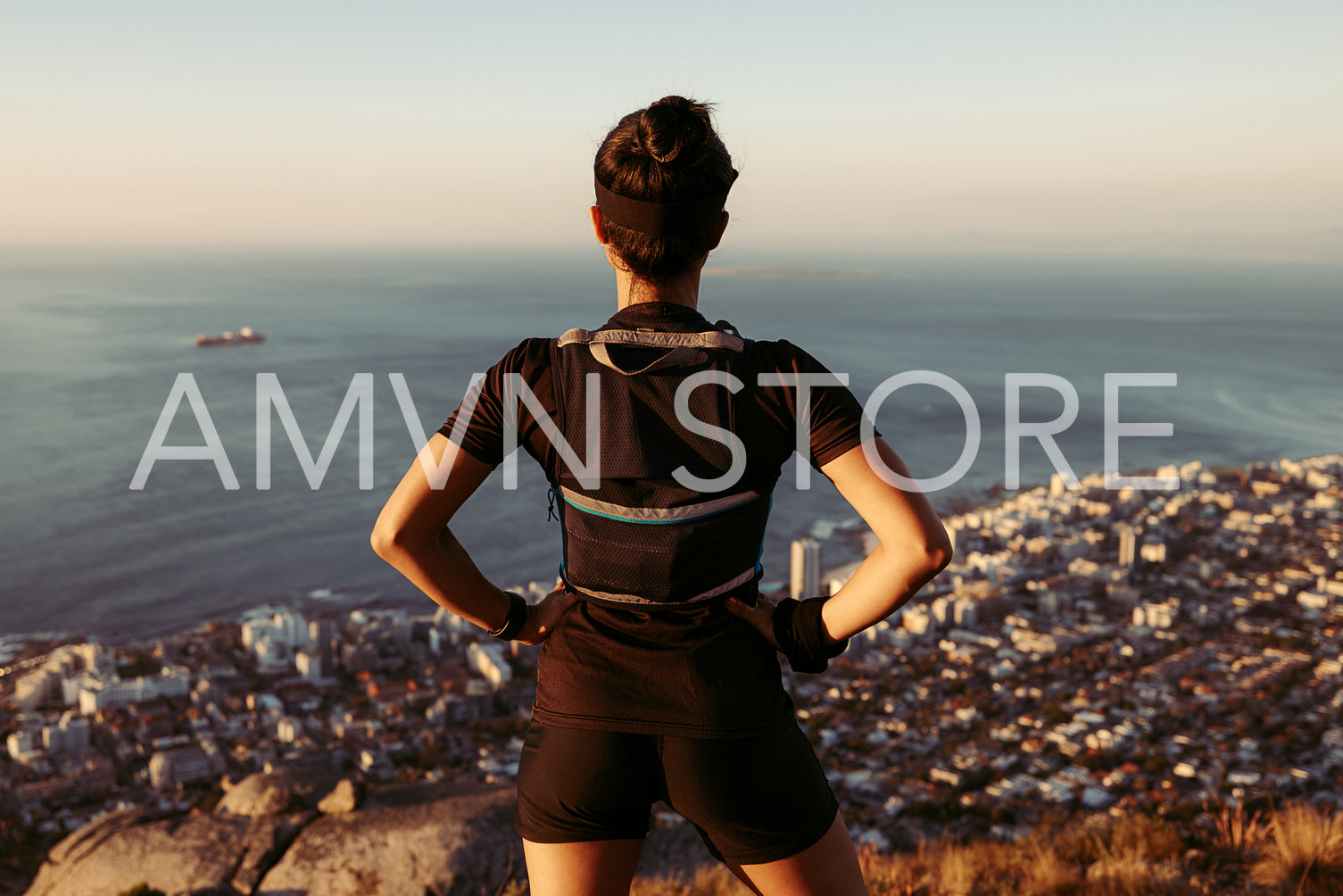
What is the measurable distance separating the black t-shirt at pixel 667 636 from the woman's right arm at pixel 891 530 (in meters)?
0.03

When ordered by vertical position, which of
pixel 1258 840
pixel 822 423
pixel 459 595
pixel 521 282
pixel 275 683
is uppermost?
pixel 521 282

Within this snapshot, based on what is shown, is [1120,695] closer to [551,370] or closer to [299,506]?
[551,370]

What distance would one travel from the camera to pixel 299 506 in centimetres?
1786

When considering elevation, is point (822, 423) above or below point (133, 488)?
above

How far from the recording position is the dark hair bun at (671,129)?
0.89m

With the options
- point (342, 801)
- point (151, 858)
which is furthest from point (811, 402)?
point (151, 858)

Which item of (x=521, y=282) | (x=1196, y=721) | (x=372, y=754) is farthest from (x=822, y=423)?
(x=521, y=282)

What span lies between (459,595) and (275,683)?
10256 mm

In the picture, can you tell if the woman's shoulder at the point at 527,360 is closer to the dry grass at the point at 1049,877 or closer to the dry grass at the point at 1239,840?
the dry grass at the point at 1049,877

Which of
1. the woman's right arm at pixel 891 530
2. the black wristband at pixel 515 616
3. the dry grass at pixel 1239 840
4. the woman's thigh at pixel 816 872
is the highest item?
the woman's right arm at pixel 891 530

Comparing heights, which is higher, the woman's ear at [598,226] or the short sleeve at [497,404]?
the woman's ear at [598,226]

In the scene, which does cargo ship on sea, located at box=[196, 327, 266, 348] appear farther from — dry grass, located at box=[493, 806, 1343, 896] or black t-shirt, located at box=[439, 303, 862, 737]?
black t-shirt, located at box=[439, 303, 862, 737]

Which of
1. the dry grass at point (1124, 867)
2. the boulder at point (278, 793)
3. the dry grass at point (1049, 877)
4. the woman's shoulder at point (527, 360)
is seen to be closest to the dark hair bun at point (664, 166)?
the woman's shoulder at point (527, 360)

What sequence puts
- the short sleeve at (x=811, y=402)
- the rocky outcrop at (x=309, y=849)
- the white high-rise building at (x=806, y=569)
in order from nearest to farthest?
the short sleeve at (x=811, y=402) < the rocky outcrop at (x=309, y=849) < the white high-rise building at (x=806, y=569)
